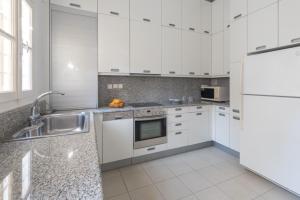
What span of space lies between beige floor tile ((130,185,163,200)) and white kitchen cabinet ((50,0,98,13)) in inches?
101

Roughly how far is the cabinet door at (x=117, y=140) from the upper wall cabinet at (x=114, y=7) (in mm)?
1704

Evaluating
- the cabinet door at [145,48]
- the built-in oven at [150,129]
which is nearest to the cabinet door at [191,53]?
the cabinet door at [145,48]

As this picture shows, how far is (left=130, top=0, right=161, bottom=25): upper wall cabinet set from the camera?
2579 millimetres

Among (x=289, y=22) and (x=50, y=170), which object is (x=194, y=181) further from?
(x=289, y=22)

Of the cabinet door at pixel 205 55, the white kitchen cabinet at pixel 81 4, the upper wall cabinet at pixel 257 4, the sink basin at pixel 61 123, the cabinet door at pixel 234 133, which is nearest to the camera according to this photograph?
the sink basin at pixel 61 123

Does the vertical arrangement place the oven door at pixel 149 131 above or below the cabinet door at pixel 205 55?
below

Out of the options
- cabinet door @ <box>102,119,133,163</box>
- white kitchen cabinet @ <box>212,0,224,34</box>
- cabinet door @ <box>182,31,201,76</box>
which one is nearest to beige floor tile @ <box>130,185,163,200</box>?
cabinet door @ <box>102,119,133,163</box>

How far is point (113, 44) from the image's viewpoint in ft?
8.13

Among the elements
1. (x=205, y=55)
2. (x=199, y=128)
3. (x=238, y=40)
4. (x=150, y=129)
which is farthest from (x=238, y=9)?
(x=150, y=129)

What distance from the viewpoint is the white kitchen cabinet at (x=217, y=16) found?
3078mm

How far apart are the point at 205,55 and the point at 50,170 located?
133 inches

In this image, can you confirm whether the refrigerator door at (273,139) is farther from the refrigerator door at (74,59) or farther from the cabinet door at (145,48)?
the refrigerator door at (74,59)

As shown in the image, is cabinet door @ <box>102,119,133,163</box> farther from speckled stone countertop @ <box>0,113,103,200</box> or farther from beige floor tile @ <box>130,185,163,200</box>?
speckled stone countertop @ <box>0,113,103,200</box>

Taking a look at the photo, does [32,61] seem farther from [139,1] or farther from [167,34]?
[167,34]
